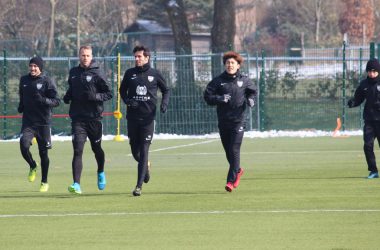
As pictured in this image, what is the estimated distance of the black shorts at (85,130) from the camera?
17.3 m

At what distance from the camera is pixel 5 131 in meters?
34.9

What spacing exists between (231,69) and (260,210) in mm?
3019

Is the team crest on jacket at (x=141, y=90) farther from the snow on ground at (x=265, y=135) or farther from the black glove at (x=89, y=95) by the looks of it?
the snow on ground at (x=265, y=135)

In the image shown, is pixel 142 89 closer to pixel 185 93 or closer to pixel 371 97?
pixel 371 97

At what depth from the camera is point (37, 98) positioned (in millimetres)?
17953

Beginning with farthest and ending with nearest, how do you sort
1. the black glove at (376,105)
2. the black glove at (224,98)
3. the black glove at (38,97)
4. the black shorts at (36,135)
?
the black glove at (376,105) → the black shorts at (36,135) → the black glove at (38,97) → the black glove at (224,98)

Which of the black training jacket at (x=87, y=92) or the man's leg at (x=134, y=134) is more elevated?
the black training jacket at (x=87, y=92)

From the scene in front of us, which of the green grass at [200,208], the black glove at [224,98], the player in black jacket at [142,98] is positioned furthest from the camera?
the black glove at [224,98]

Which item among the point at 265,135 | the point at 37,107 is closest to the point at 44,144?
the point at 37,107

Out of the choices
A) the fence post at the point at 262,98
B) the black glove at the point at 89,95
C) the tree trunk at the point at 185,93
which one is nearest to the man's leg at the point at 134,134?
the black glove at the point at 89,95

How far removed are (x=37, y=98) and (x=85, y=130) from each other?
41.0 inches

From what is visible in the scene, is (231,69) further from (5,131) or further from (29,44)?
(29,44)

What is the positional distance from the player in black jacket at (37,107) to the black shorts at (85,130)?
724 mm

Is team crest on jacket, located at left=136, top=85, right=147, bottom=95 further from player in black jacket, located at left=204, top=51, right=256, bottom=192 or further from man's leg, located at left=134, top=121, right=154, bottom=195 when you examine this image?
player in black jacket, located at left=204, top=51, right=256, bottom=192
